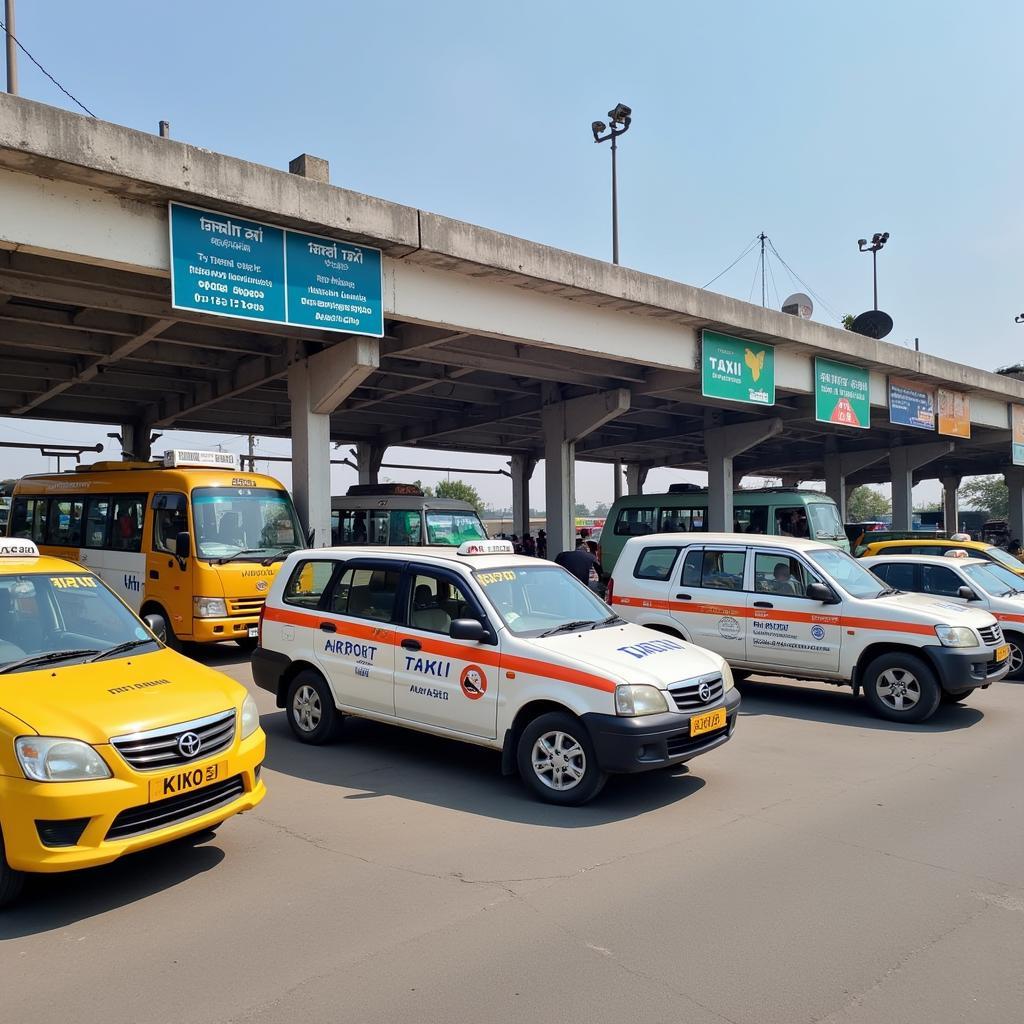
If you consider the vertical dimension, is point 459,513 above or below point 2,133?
below

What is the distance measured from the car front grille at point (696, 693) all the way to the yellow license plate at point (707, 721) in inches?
2.8

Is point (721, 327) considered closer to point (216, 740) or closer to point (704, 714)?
point (704, 714)

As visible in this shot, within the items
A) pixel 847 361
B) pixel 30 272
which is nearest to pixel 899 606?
pixel 30 272

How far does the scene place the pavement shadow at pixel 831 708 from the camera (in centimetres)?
872

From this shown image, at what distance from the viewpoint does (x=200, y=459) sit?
13.1 m

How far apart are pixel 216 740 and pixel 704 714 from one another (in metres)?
3.29

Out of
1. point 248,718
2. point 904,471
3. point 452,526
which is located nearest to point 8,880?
point 248,718

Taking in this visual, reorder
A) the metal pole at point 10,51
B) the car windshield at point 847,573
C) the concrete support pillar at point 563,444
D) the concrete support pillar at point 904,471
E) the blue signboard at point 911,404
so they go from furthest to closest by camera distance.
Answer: the concrete support pillar at point 904,471 → the blue signboard at point 911,404 → the concrete support pillar at point 563,444 → the metal pole at point 10,51 → the car windshield at point 847,573

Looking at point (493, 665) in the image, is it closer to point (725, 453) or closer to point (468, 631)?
point (468, 631)

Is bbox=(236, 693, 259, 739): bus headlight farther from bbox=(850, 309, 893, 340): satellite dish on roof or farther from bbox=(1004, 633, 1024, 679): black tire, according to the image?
bbox=(850, 309, 893, 340): satellite dish on roof

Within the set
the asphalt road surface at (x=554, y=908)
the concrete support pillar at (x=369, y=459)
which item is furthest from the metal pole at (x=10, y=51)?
the concrete support pillar at (x=369, y=459)

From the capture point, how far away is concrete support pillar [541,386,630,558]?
21.4 metres

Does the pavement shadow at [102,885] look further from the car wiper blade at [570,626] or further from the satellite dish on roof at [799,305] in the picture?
the satellite dish on roof at [799,305]

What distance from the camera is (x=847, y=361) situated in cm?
2183
